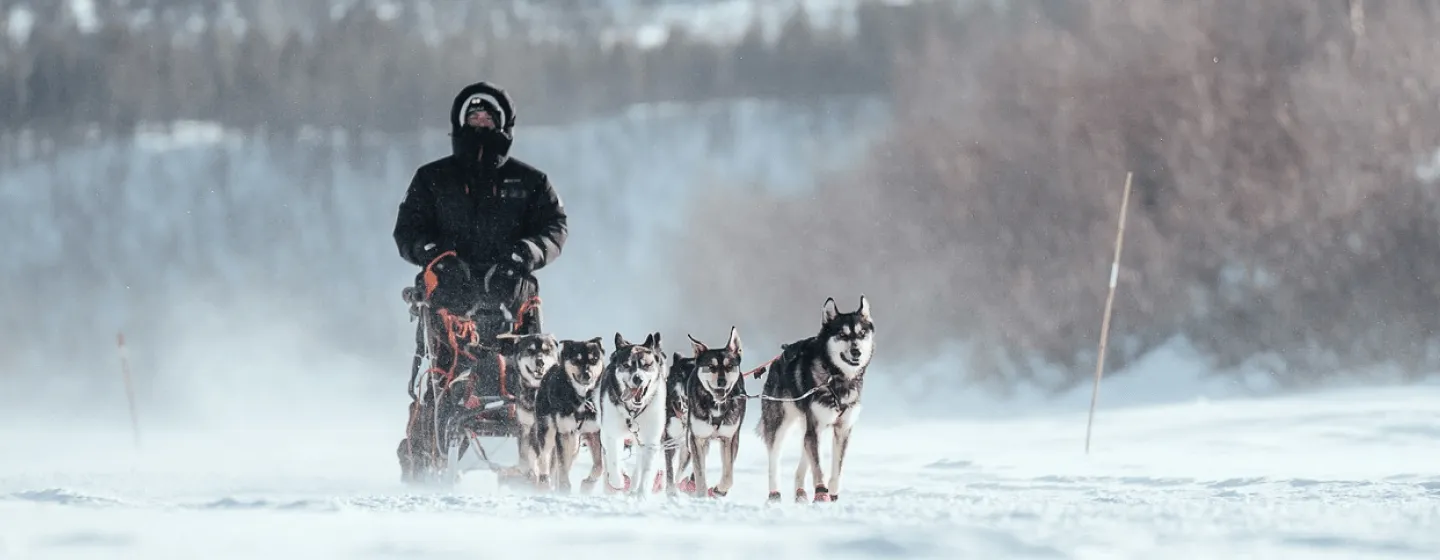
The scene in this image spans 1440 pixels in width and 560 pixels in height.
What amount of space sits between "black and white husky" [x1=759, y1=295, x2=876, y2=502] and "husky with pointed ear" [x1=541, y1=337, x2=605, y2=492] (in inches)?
29.1

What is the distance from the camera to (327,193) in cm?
3825

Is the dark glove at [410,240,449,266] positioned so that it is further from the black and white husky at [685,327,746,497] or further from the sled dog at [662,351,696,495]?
the black and white husky at [685,327,746,497]

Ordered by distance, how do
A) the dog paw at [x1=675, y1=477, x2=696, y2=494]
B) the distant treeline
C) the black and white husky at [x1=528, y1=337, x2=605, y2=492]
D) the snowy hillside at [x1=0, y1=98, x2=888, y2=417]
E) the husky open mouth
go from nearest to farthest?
the husky open mouth < the black and white husky at [x1=528, y1=337, x2=605, y2=492] < the dog paw at [x1=675, y1=477, x2=696, y2=494] < the snowy hillside at [x1=0, y1=98, x2=888, y2=417] < the distant treeline

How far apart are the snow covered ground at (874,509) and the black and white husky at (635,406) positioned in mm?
346

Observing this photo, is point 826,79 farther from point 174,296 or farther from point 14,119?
point 14,119

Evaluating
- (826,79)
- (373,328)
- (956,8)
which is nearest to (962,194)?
(956,8)

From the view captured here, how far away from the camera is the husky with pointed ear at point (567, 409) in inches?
305

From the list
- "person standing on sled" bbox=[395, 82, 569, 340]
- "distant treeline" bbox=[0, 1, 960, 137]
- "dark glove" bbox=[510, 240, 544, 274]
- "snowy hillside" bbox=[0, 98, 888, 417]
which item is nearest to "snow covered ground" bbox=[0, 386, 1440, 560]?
"person standing on sled" bbox=[395, 82, 569, 340]

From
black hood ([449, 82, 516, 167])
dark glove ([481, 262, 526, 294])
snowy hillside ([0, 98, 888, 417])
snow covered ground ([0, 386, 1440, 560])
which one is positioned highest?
snowy hillside ([0, 98, 888, 417])

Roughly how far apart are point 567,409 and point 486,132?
1.39 m

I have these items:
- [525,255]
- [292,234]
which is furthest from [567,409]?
[292,234]

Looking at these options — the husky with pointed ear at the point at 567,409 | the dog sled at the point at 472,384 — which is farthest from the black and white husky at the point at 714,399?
the dog sled at the point at 472,384

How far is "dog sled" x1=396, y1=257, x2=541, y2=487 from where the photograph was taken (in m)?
8.30

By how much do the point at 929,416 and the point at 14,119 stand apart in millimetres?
21658
